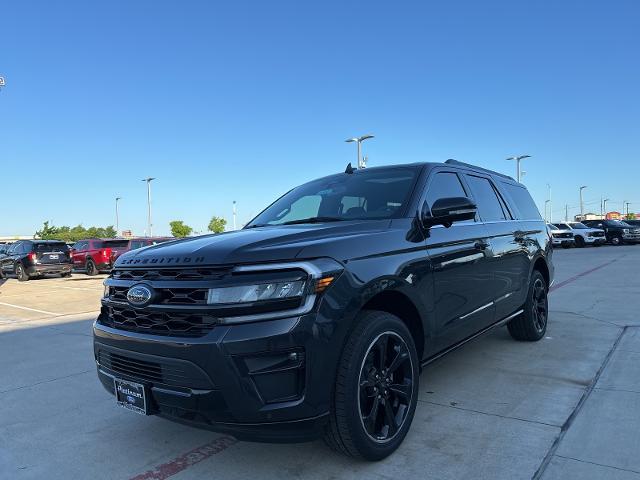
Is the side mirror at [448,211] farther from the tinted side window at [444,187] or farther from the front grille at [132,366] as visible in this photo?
the front grille at [132,366]

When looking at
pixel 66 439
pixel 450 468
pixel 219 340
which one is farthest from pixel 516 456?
pixel 66 439

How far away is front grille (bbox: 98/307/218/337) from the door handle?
2506 mm

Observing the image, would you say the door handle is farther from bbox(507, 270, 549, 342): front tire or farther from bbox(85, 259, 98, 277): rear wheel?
bbox(85, 259, 98, 277): rear wheel

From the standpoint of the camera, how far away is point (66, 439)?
349 centimetres

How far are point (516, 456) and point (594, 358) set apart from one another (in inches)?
100

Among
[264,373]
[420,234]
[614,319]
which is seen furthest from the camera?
[614,319]

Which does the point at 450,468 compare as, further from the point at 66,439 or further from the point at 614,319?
the point at 614,319

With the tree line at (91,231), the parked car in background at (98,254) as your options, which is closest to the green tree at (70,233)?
the tree line at (91,231)

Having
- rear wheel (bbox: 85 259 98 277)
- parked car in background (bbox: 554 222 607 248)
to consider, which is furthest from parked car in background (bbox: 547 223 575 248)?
rear wheel (bbox: 85 259 98 277)

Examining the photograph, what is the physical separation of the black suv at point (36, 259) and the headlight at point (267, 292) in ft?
66.1

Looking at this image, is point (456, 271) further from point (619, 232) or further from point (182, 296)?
point (619, 232)

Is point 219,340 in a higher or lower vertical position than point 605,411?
higher

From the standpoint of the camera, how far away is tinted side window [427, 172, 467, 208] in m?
3.86

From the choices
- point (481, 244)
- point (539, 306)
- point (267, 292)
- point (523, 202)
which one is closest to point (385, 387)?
point (267, 292)
